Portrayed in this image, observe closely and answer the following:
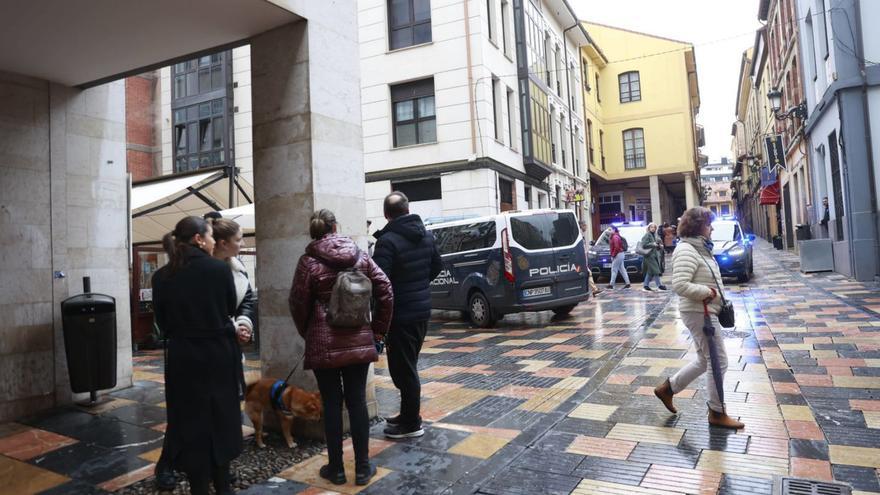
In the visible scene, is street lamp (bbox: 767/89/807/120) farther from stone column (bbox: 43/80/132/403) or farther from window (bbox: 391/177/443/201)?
stone column (bbox: 43/80/132/403)

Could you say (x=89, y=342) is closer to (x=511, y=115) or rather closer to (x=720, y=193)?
(x=511, y=115)

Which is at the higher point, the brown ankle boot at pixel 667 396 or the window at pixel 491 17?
the window at pixel 491 17

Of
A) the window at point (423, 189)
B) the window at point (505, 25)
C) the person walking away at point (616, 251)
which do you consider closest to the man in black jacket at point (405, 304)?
the person walking away at point (616, 251)

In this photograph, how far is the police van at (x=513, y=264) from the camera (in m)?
9.89

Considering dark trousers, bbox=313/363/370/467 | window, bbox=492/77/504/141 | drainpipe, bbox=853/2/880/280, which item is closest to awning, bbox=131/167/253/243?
dark trousers, bbox=313/363/370/467

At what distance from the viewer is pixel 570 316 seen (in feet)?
36.7

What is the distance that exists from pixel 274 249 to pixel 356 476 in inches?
76.9

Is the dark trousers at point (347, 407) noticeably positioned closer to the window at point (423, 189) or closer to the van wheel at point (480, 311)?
the van wheel at point (480, 311)

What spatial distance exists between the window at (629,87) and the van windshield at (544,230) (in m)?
27.6

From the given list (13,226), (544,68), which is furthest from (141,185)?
(544,68)

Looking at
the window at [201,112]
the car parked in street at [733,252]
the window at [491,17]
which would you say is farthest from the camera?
the window at [201,112]

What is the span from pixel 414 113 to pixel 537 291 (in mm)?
11026

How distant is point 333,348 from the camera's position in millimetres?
3539

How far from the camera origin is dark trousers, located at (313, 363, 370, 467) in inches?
142
